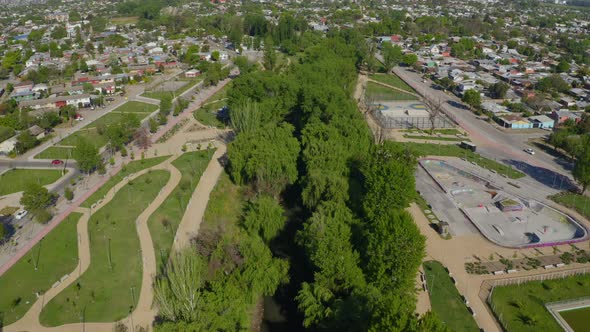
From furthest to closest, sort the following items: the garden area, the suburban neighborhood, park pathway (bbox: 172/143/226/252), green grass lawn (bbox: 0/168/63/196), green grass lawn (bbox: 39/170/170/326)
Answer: the garden area → green grass lawn (bbox: 0/168/63/196) → park pathway (bbox: 172/143/226/252) → green grass lawn (bbox: 39/170/170/326) → the suburban neighborhood

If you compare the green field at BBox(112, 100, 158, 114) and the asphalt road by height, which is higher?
the asphalt road

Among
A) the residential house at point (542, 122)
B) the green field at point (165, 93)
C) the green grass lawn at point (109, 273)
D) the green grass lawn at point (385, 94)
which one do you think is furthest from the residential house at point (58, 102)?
the residential house at point (542, 122)

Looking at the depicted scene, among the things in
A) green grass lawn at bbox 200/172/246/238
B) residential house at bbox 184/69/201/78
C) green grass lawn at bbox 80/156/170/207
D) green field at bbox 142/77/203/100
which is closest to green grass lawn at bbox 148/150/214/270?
green grass lawn at bbox 200/172/246/238

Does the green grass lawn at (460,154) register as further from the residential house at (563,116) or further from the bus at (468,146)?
the residential house at (563,116)

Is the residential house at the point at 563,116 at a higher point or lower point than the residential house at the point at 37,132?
higher

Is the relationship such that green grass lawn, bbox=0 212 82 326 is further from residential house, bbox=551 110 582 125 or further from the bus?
residential house, bbox=551 110 582 125

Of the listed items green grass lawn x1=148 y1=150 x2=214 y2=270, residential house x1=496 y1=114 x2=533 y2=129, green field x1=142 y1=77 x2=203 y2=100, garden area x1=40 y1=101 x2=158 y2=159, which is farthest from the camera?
green field x1=142 y1=77 x2=203 y2=100
